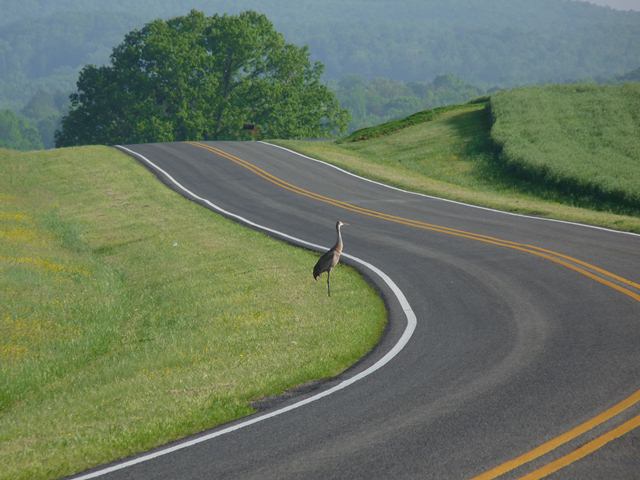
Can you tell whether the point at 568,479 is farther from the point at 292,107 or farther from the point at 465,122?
the point at 292,107

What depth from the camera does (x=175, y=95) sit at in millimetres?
88250

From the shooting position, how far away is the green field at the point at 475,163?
33.9 m

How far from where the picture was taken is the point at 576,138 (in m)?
48.8

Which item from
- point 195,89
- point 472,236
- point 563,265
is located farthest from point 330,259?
point 195,89

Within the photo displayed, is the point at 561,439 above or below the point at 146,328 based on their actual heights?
above

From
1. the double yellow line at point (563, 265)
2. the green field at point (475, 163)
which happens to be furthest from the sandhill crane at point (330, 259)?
the green field at point (475, 163)

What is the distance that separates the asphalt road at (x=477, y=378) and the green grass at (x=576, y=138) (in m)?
11.3

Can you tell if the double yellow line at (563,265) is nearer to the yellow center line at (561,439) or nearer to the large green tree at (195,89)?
the yellow center line at (561,439)

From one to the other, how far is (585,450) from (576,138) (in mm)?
41841

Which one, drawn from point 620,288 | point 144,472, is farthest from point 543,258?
point 144,472

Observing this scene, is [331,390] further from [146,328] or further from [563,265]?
[563,265]

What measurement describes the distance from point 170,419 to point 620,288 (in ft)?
33.0

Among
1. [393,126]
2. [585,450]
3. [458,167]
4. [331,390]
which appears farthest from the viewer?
[393,126]

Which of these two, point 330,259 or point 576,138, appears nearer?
point 330,259
